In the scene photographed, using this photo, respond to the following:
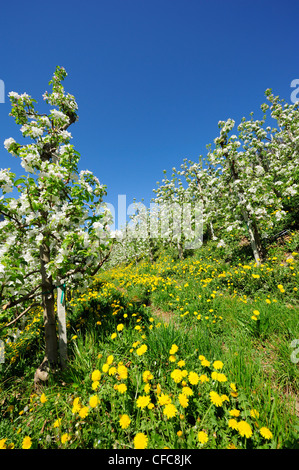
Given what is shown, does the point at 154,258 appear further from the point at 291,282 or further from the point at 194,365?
the point at 194,365

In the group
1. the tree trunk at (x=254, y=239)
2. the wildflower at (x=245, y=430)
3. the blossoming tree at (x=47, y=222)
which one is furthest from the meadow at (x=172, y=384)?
the tree trunk at (x=254, y=239)

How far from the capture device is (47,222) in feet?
10.2

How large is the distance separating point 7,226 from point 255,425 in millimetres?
4151

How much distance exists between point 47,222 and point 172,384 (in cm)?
319

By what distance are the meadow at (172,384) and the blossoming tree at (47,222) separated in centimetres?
94

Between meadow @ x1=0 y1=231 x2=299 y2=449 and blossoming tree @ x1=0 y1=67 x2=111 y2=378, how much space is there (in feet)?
3.07

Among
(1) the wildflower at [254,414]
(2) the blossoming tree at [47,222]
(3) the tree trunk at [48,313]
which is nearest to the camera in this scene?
(1) the wildflower at [254,414]

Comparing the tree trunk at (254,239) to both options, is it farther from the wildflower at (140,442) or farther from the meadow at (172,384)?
the wildflower at (140,442)

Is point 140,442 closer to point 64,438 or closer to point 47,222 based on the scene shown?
point 64,438

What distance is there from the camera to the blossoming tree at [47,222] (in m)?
2.64

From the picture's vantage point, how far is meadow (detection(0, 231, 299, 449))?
176cm

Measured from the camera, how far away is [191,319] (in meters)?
4.43

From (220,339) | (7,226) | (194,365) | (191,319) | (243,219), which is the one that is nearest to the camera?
(194,365)
